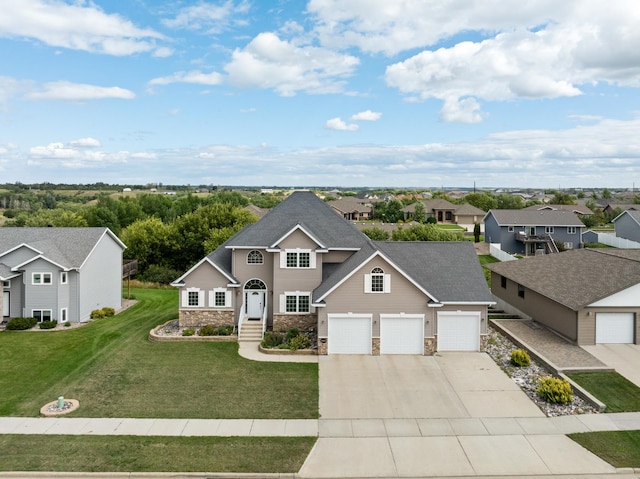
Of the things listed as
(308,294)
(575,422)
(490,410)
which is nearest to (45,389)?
(308,294)

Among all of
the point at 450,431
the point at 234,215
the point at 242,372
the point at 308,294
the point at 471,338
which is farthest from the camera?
the point at 234,215

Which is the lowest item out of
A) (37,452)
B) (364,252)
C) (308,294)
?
(37,452)

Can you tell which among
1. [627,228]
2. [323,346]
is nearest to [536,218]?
[627,228]

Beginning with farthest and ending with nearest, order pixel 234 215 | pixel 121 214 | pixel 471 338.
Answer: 1. pixel 121 214
2. pixel 234 215
3. pixel 471 338

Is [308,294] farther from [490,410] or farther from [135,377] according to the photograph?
[490,410]

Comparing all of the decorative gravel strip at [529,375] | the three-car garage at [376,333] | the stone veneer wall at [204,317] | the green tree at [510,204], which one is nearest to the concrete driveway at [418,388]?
the decorative gravel strip at [529,375]

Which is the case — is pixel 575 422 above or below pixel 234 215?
below

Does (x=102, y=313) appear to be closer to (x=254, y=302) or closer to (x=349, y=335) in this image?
(x=254, y=302)

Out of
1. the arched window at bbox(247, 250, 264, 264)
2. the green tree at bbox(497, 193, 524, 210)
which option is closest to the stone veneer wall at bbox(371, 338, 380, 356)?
the arched window at bbox(247, 250, 264, 264)
